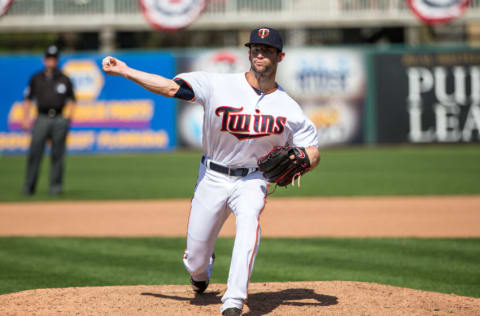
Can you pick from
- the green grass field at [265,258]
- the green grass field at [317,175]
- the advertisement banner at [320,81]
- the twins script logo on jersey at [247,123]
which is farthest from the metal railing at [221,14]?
the twins script logo on jersey at [247,123]

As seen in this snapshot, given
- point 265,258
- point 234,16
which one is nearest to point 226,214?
point 265,258

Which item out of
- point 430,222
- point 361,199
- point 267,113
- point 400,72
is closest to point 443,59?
point 400,72

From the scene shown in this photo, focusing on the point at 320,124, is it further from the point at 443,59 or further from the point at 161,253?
the point at 161,253

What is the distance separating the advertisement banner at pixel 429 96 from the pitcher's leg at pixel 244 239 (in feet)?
53.8

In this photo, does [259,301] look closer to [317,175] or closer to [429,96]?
[317,175]

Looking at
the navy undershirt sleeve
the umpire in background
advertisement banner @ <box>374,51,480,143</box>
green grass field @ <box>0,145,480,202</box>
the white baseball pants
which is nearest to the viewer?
the white baseball pants

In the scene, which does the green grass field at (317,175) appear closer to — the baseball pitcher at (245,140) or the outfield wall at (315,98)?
the outfield wall at (315,98)

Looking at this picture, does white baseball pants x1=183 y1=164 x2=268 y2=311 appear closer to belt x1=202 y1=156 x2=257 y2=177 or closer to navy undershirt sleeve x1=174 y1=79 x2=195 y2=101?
belt x1=202 y1=156 x2=257 y2=177

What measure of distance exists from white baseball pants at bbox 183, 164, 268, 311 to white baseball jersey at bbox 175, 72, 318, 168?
0.45ft

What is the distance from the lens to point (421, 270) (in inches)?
240

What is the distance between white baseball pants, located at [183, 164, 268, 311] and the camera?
4.28 metres

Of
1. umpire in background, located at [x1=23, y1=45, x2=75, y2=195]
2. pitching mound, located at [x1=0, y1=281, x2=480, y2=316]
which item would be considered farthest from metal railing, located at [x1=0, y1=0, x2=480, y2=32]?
pitching mound, located at [x1=0, y1=281, x2=480, y2=316]

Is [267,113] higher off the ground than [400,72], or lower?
lower

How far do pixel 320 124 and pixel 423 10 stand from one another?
15.1ft
